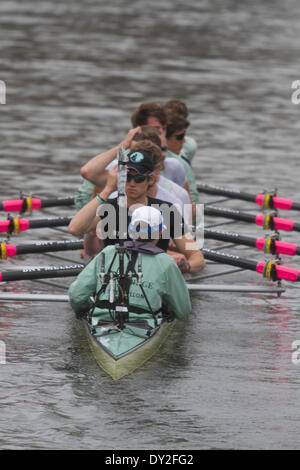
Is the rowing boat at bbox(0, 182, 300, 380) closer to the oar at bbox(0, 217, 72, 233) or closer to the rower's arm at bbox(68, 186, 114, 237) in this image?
the rower's arm at bbox(68, 186, 114, 237)

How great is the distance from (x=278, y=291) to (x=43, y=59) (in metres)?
21.2

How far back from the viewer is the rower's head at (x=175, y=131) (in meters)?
14.5

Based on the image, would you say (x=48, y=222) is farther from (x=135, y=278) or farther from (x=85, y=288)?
(x=135, y=278)

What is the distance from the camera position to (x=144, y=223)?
33.8ft

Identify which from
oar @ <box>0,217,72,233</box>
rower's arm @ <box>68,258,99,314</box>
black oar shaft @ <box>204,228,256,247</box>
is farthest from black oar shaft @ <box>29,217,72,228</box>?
rower's arm @ <box>68,258,99,314</box>

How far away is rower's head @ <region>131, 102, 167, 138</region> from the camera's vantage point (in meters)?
13.1

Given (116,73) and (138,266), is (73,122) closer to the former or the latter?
(116,73)

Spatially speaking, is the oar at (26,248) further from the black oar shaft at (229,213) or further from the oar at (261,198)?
the oar at (261,198)

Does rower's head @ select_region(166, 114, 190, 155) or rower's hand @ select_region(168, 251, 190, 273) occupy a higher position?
rower's head @ select_region(166, 114, 190, 155)

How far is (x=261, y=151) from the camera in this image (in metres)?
23.1

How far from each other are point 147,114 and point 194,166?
27.2ft

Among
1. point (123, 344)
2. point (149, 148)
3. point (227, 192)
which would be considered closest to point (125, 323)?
point (123, 344)

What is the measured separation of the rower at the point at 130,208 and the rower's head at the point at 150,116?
1.30m

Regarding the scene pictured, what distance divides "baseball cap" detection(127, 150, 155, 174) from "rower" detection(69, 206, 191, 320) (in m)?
0.69
